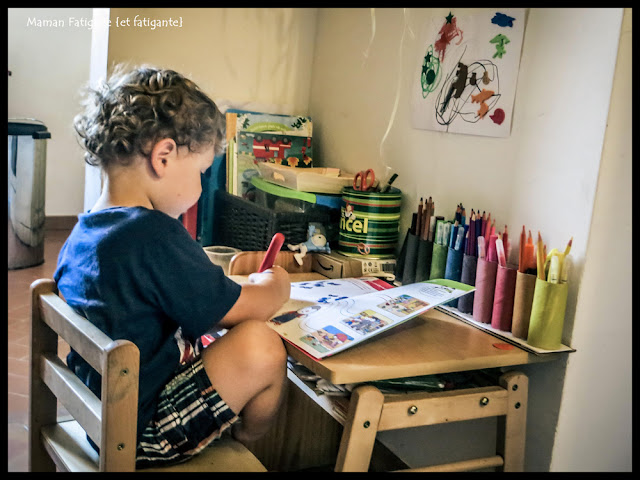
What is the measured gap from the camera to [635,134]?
1219 mm

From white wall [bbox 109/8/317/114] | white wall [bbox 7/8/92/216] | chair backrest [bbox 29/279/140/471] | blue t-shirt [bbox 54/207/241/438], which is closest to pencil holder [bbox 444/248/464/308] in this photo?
blue t-shirt [bbox 54/207/241/438]

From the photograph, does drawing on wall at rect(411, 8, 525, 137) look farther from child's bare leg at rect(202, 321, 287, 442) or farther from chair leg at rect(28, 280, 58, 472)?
chair leg at rect(28, 280, 58, 472)

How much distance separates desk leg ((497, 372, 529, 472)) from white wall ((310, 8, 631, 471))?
0.10 meters

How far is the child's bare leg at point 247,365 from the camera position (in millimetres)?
1103

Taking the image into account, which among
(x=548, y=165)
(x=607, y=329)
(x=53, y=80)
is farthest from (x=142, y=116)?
(x=53, y=80)

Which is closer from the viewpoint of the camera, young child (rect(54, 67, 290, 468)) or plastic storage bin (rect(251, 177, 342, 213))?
young child (rect(54, 67, 290, 468))

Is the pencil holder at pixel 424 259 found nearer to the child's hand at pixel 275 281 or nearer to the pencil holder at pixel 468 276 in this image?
the pencil holder at pixel 468 276

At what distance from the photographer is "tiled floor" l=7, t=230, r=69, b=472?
1806 millimetres

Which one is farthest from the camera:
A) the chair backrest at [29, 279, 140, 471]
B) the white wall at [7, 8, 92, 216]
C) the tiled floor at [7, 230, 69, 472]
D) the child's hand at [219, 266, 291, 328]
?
the white wall at [7, 8, 92, 216]

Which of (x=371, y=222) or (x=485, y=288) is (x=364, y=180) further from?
(x=485, y=288)

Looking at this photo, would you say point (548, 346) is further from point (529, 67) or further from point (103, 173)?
point (103, 173)

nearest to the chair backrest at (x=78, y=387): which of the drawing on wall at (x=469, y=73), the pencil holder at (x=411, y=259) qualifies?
the pencil holder at (x=411, y=259)

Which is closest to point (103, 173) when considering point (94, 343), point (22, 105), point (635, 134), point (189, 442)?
point (94, 343)

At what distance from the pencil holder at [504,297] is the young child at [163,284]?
442 mm
